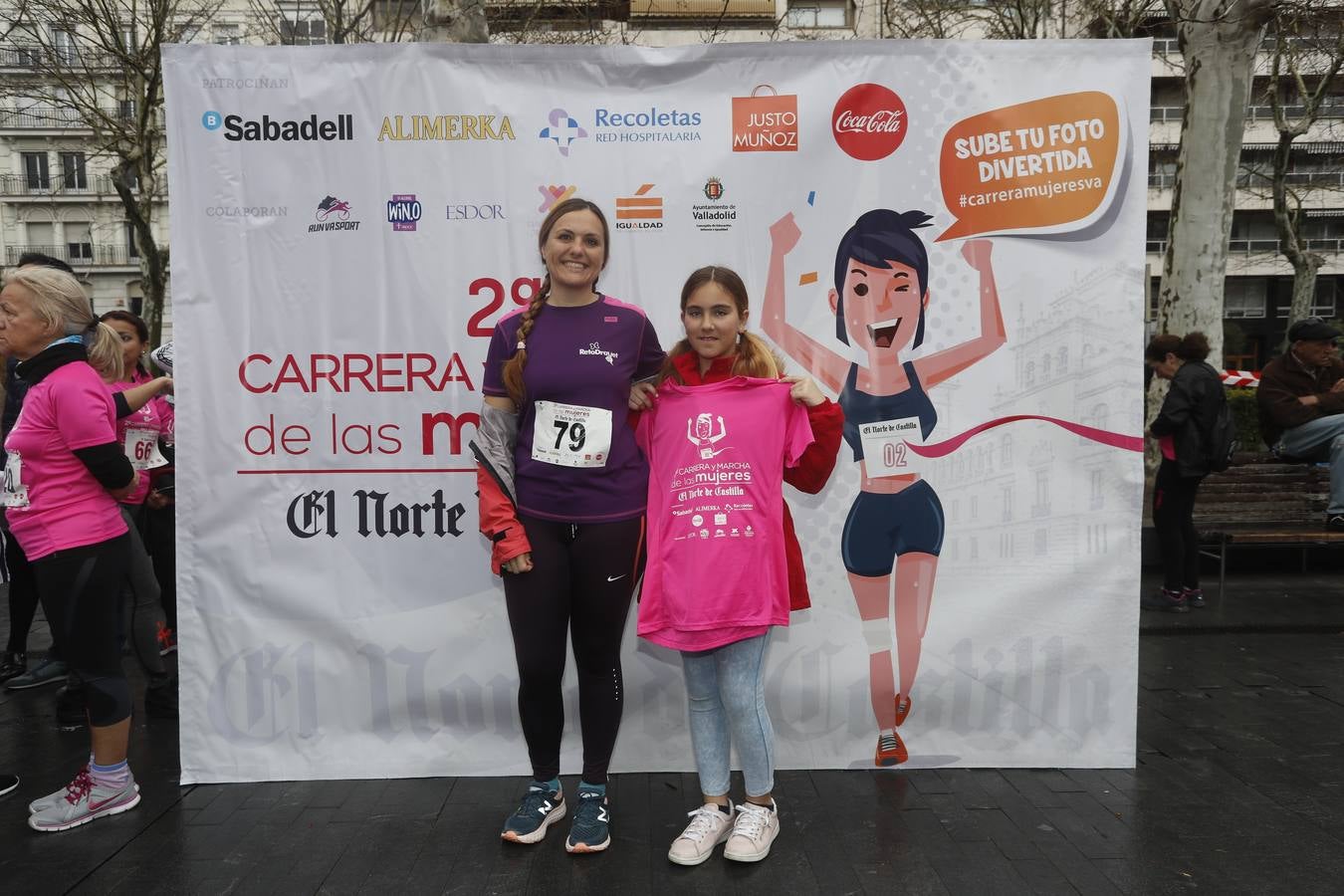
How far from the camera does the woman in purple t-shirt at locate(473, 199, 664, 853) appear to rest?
3.02 meters

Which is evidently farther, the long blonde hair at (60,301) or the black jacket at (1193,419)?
the black jacket at (1193,419)

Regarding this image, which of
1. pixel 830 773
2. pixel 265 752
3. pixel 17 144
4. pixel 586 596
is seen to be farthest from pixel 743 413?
pixel 17 144

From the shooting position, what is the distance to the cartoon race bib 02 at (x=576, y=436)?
3.01m

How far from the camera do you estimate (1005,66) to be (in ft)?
11.6

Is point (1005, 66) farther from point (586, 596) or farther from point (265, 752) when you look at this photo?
point (265, 752)

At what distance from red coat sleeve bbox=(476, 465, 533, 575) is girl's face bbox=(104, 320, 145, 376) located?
2535 mm

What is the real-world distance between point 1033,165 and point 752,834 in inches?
100

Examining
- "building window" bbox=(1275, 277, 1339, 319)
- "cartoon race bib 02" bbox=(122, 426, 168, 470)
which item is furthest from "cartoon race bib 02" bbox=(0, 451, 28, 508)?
"building window" bbox=(1275, 277, 1339, 319)

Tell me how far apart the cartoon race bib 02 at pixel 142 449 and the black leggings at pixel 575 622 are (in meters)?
2.42

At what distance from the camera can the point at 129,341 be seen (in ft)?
15.1

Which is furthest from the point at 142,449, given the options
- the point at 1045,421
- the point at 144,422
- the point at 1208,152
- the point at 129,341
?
the point at 1208,152

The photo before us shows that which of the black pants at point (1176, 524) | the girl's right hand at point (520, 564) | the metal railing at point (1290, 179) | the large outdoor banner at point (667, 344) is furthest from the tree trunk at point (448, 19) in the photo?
the metal railing at point (1290, 179)

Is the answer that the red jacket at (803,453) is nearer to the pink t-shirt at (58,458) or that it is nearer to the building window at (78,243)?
the pink t-shirt at (58,458)

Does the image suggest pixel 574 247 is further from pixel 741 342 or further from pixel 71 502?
pixel 71 502
